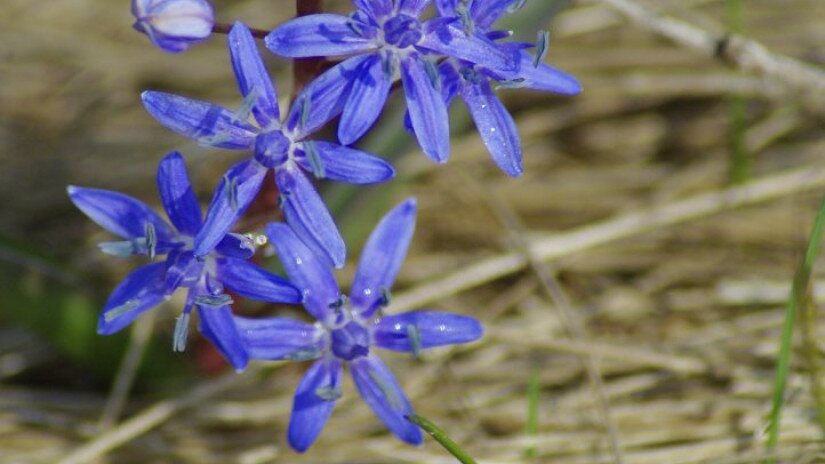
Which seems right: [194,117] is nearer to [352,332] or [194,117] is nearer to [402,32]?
[402,32]

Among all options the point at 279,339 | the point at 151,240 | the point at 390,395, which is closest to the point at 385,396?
the point at 390,395

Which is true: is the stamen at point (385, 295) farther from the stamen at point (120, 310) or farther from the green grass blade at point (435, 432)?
the stamen at point (120, 310)

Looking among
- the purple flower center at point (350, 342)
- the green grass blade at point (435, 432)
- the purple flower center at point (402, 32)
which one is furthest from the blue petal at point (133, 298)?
the purple flower center at point (402, 32)

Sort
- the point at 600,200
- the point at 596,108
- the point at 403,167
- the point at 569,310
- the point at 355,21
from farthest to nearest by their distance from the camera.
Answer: the point at 596,108 < the point at 600,200 < the point at 403,167 < the point at 569,310 < the point at 355,21

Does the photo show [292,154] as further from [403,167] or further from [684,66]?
[684,66]

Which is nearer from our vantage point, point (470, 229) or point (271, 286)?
point (271, 286)

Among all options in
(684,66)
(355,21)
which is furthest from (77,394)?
(684,66)

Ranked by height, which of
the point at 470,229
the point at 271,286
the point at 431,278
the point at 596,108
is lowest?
the point at 271,286
